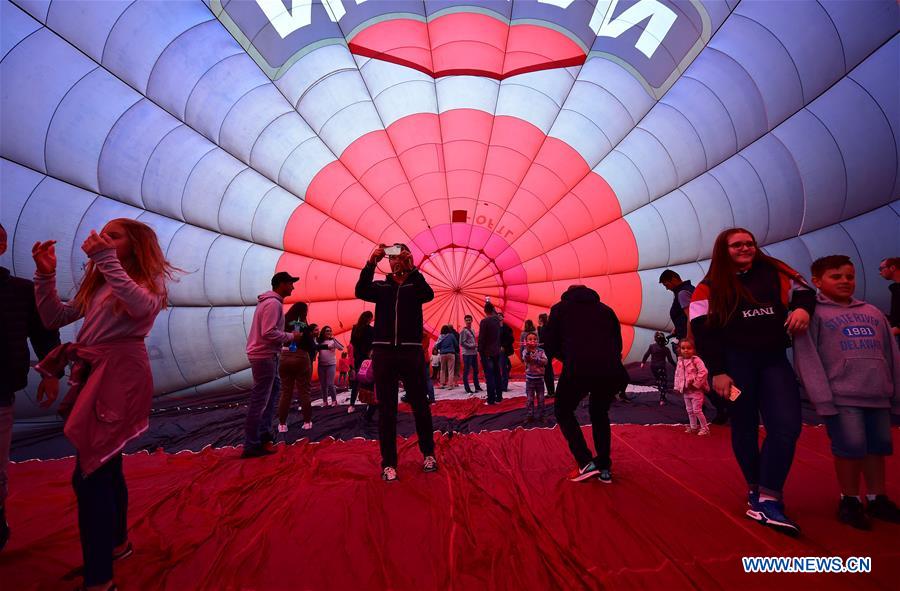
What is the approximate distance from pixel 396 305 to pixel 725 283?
2.06m

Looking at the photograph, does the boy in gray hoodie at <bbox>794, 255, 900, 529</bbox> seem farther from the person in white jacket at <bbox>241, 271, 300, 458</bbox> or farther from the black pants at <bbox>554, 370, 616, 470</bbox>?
the person in white jacket at <bbox>241, 271, 300, 458</bbox>

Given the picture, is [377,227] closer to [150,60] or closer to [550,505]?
[150,60]

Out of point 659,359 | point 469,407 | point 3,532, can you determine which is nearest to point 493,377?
point 469,407

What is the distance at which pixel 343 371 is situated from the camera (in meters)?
9.73

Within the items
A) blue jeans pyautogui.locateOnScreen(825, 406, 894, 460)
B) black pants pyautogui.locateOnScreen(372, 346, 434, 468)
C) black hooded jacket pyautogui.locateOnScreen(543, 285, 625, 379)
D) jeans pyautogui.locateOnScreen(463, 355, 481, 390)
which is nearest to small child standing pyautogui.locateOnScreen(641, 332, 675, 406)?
jeans pyautogui.locateOnScreen(463, 355, 481, 390)

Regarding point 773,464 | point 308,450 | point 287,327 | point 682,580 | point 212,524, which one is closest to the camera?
point 682,580

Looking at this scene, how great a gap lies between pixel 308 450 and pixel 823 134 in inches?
244

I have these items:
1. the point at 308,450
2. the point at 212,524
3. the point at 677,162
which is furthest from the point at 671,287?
the point at 212,524

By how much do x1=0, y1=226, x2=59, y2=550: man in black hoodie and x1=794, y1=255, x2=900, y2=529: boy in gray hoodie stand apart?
12.4ft

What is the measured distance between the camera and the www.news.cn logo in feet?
5.63

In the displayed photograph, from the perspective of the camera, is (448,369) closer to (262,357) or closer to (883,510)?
(262,357)

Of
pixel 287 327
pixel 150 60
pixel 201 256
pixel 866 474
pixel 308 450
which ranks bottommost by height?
pixel 308 450

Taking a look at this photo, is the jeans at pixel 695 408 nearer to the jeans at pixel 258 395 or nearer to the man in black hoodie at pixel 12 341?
the jeans at pixel 258 395

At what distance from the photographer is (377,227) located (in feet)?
28.7
